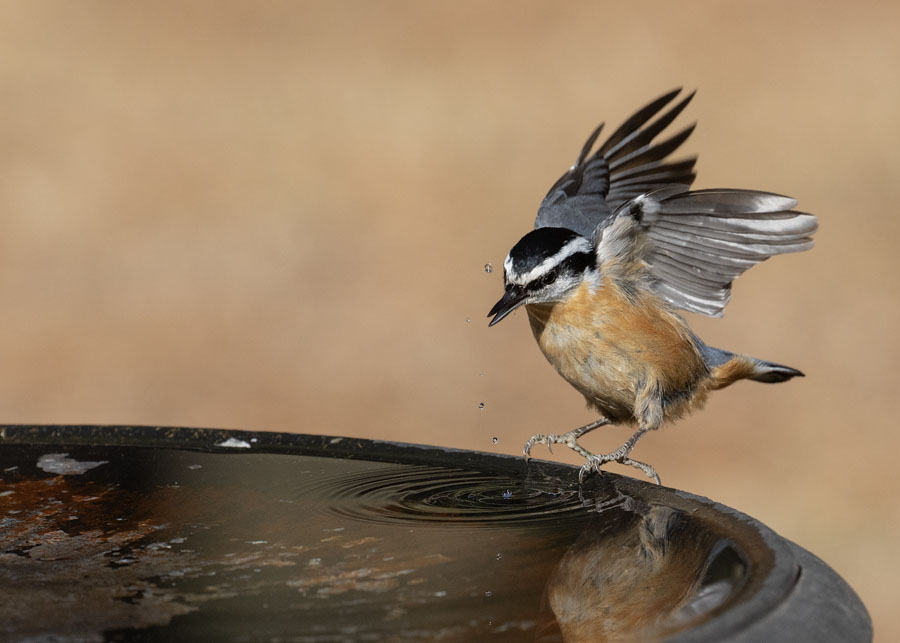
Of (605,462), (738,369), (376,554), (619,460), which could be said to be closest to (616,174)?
(738,369)

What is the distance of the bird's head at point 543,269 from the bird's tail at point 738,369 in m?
0.71

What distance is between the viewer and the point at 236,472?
3.52 metres

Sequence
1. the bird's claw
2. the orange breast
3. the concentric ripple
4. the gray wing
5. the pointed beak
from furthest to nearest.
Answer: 1. the gray wing
2. the orange breast
3. the pointed beak
4. the bird's claw
5. the concentric ripple

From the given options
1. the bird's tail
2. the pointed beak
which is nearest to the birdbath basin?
the pointed beak

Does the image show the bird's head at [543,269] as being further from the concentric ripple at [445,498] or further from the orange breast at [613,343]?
the concentric ripple at [445,498]

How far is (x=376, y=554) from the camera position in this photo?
264 centimetres

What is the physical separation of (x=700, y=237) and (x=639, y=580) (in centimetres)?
210

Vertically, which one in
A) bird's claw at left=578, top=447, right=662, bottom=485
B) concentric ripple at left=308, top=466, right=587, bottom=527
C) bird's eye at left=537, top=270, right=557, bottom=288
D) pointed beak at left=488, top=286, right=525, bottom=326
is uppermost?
bird's eye at left=537, top=270, right=557, bottom=288

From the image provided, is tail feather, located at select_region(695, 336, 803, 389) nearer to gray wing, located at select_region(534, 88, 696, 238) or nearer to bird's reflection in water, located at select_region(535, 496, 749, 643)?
gray wing, located at select_region(534, 88, 696, 238)

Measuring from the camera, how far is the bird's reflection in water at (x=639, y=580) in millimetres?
2115

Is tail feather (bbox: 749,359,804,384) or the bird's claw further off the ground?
tail feather (bbox: 749,359,804,384)

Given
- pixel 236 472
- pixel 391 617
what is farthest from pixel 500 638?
pixel 236 472

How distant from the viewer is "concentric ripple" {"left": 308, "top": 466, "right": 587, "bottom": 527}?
301 cm

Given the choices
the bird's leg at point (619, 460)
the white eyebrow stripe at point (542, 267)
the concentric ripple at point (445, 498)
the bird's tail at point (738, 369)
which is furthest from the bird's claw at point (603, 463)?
the white eyebrow stripe at point (542, 267)
